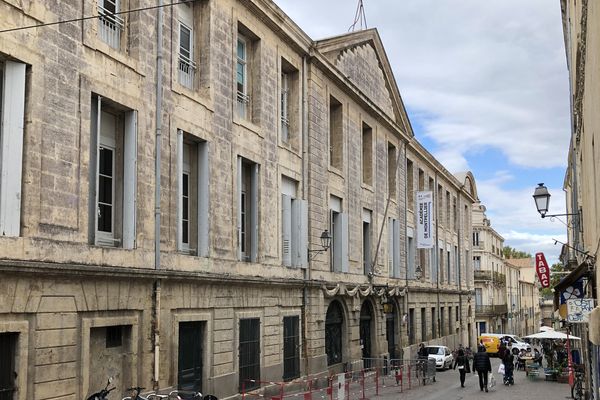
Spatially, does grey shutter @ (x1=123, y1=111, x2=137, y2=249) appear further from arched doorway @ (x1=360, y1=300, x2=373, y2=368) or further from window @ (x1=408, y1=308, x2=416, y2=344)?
window @ (x1=408, y1=308, x2=416, y2=344)

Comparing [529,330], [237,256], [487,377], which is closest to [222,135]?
[237,256]

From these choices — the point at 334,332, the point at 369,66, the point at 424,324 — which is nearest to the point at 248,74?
the point at 334,332

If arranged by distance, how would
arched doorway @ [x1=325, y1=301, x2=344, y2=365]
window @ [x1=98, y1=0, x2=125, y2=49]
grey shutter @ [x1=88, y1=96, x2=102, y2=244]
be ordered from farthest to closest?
arched doorway @ [x1=325, y1=301, x2=344, y2=365] → window @ [x1=98, y1=0, x2=125, y2=49] → grey shutter @ [x1=88, y1=96, x2=102, y2=244]

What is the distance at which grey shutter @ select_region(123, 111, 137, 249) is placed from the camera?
14.2 metres

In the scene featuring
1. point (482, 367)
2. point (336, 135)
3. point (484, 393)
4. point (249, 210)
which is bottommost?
point (484, 393)

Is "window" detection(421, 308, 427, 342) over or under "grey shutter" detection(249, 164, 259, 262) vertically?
under

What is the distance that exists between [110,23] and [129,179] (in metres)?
3.12

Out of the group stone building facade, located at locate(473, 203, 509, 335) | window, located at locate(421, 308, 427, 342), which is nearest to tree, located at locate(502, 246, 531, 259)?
stone building facade, located at locate(473, 203, 509, 335)

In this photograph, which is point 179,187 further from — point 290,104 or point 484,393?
point 484,393

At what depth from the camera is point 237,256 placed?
18.4m

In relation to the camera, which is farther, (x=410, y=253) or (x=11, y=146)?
(x=410, y=253)

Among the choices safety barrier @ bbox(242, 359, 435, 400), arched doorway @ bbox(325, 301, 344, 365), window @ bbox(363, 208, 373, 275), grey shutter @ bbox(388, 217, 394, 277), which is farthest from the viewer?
grey shutter @ bbox(388, 217, 394, 277)

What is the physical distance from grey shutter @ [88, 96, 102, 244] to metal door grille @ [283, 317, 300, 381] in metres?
9.14

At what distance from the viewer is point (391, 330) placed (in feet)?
108
